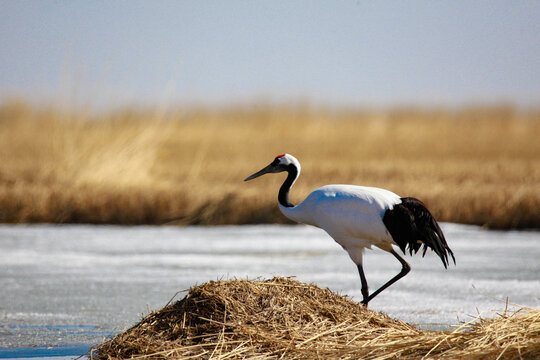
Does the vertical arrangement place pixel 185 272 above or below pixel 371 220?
below

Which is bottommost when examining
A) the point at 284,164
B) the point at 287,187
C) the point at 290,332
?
the point at 290,332

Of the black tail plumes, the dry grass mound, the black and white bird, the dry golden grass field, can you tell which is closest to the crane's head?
the black and white bird

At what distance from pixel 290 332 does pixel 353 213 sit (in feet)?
5.68

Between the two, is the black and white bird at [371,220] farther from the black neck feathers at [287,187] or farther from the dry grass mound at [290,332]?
the dry grass mound at [290,332]

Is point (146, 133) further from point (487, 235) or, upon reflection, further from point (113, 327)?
point (113, 327)

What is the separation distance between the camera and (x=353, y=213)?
516 centimetres

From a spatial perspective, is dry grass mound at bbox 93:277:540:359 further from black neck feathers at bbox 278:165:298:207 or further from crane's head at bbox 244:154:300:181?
crane's head at bbox 244:154:300:181

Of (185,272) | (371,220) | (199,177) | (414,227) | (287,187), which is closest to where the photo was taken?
(414,227)

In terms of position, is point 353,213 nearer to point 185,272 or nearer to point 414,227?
point 414,227

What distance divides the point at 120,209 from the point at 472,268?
5.81 meters

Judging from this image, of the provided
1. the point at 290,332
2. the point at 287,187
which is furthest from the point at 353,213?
the point at 290,332

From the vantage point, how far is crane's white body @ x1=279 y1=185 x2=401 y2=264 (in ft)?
16.7

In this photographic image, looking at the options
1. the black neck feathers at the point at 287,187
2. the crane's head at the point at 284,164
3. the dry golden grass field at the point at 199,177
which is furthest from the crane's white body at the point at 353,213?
the dry golden grass field at the point at 199,177

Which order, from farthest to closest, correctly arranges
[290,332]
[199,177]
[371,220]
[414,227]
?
[199,177] → [371,220] → [414,227] → [290,332]
